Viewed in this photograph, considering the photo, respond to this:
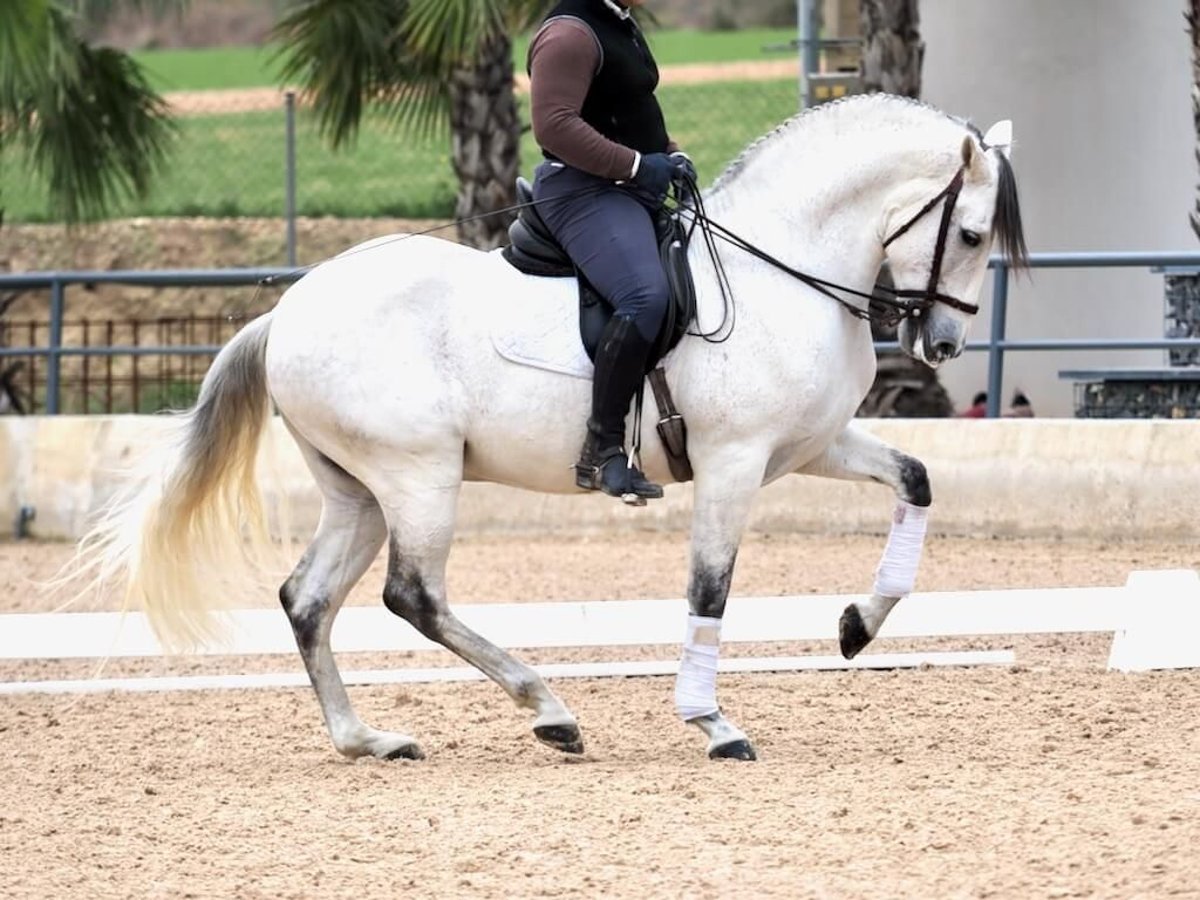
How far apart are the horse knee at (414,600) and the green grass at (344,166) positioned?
1735 cm

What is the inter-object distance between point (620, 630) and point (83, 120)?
926 cm

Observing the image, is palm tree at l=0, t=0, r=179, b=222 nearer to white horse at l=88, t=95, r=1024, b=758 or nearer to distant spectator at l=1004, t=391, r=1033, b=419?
distant spectator at l=1004, t=391, r=1033, b=419

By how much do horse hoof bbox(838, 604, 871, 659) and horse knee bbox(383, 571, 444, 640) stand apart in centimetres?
139

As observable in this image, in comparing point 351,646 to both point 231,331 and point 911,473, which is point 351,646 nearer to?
point 911,473

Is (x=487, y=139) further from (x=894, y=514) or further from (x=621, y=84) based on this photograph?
(x=894, y=514)

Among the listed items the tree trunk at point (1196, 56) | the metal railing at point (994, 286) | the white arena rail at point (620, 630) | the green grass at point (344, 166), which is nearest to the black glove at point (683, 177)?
the white arena rail at point (620, 630)

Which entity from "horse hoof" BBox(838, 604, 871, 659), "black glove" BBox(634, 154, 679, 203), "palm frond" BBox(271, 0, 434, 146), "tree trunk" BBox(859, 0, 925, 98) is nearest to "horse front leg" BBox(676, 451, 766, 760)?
"horse hoof" BBox(838, 604, 871, 659)

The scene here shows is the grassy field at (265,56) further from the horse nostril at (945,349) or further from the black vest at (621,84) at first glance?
the horse nostril at (945,349)

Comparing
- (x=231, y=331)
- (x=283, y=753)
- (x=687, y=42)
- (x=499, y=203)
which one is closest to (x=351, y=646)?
(x=283, y=753)

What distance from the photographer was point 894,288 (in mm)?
6820

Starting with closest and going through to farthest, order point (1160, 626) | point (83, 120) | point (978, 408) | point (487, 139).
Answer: point (1160, 626), point (978, 408), point (487, 139), point (83, 120)

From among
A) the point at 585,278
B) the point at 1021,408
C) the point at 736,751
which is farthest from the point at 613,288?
the point at 1021,408

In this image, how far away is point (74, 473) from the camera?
1320 centimetres

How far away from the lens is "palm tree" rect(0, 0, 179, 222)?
15469mm
